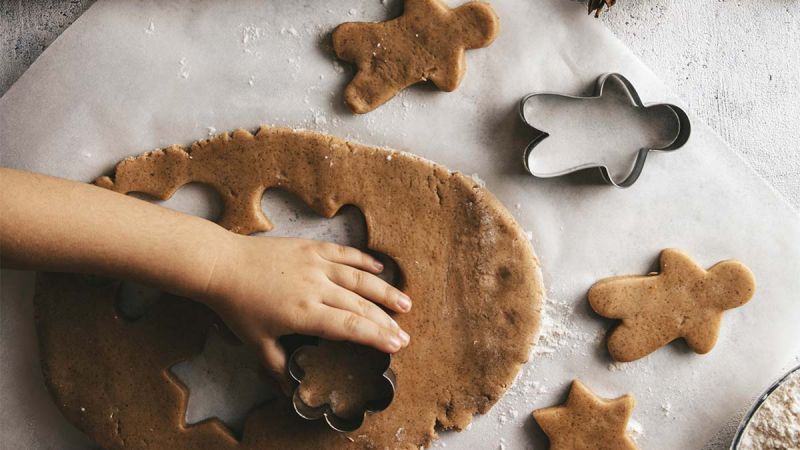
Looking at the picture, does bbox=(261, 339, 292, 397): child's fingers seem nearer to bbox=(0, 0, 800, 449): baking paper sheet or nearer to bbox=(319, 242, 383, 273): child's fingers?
bbox=(319, 242, 383, 273): child's fingers

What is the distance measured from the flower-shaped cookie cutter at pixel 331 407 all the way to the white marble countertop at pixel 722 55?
0.83 m

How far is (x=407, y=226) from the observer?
1397 mm

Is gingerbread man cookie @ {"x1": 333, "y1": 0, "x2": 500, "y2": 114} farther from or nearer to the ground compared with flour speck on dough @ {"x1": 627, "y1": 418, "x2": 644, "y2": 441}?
farther from the ground

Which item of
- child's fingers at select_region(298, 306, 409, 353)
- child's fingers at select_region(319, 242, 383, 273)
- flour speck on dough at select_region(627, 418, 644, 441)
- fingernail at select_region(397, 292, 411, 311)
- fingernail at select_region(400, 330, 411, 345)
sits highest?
child's fingers at select_region(319, 242, 383, 273)

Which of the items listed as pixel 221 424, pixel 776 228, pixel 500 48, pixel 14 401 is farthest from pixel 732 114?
pixel 14 401

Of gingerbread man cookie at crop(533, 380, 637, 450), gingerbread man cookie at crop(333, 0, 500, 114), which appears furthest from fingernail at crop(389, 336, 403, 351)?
gingerbread man cookie at crop(333, 0, 500, 114)

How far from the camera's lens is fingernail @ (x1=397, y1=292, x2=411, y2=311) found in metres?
1.38

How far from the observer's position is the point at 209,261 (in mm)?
1310

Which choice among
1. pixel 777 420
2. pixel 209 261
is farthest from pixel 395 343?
pixel 777 420

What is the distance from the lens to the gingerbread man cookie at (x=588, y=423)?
1.41 metres

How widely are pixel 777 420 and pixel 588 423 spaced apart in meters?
0.35

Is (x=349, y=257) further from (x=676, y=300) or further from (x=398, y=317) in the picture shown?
(x=676, y=300)

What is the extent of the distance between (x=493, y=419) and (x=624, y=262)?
421mm

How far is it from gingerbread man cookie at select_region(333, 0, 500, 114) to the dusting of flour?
2.84ft
